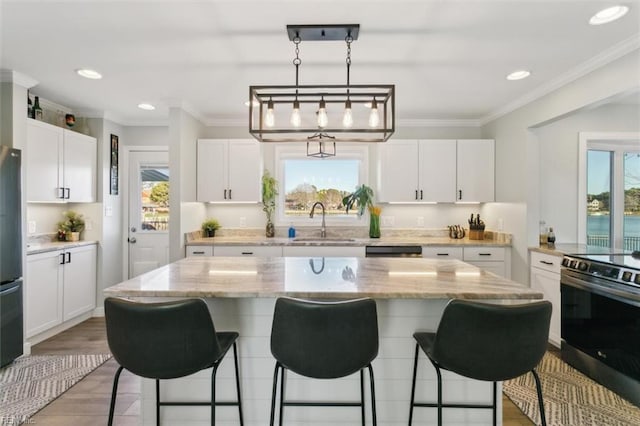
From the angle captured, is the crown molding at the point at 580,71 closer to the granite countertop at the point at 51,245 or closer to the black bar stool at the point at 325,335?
the black bar stool at the point at 325,335

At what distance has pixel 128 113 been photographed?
166 inches

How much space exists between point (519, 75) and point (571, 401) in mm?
2647

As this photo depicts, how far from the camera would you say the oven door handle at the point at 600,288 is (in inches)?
90.6

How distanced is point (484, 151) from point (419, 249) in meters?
1.57

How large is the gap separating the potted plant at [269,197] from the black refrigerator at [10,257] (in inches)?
95.7

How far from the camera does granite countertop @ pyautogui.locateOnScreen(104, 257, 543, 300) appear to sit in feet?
5.46

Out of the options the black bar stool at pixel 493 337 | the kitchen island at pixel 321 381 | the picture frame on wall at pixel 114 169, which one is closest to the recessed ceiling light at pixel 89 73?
the picture frame on wall at pixel 114 169

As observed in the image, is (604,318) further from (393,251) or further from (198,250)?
(198,250)

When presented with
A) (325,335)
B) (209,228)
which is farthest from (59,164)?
(325,335)

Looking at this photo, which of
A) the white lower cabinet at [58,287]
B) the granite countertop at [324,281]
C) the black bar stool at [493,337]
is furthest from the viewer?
the white lower cabinet at [58,287]

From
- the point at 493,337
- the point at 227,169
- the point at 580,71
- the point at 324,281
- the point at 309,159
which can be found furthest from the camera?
the point at 309,159

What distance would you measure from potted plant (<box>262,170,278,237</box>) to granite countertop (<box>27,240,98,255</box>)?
2121 mm

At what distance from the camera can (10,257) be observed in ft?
9.10

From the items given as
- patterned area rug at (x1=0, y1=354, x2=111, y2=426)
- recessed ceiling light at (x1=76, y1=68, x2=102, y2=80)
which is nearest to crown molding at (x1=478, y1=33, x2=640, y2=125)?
recessed ceiling light at (x1=76, y1=68, x2=102, y2=80)
